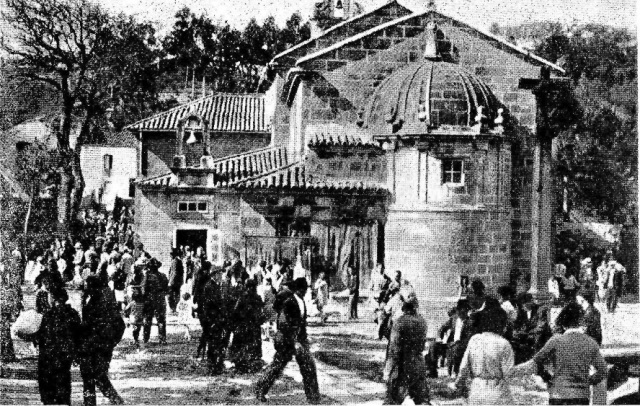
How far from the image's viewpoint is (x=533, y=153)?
10484 mm

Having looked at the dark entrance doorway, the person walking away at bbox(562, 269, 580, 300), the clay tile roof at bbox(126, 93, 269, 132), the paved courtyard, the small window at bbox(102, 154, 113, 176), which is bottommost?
the paved courtyard

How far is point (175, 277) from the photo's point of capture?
8.83 meters

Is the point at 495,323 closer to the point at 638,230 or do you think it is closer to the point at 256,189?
the point at 638,230

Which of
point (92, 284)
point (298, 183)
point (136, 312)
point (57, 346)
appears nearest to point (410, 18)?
point (298, 183)

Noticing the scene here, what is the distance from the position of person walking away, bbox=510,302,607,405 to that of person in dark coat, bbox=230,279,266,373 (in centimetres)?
319

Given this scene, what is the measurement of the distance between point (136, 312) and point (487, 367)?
4.57 meters

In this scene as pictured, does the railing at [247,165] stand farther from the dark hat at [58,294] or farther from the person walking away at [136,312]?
the dark hat at [58,294]

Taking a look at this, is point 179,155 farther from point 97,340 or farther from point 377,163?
point 97,340

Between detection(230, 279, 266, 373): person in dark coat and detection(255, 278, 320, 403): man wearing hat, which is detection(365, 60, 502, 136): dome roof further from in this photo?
detection(255, 278, 320, 403): man wearing hat

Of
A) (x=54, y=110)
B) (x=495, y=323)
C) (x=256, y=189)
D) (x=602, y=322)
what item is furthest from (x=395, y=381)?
(x=54, y=110)

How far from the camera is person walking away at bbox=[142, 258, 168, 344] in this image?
8820 mm

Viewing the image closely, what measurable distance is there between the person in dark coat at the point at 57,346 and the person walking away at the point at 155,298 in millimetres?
1812

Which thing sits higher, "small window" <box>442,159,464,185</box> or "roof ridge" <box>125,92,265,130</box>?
"roof ridge" <box>125,92,265,130</box>

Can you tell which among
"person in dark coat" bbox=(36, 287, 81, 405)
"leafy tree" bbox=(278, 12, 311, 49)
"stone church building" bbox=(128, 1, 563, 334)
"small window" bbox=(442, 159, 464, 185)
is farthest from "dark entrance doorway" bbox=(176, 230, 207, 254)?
"small window" bbox=(442, 159, 464, 185)
